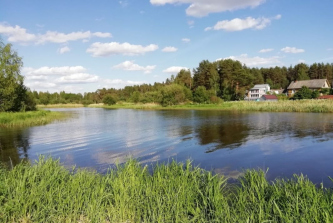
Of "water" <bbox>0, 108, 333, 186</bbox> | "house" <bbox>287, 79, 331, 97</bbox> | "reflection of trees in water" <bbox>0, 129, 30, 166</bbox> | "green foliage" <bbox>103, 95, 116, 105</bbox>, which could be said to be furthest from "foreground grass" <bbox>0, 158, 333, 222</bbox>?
"green foliage" <bbox>103, 95, 116, 105</bbox>

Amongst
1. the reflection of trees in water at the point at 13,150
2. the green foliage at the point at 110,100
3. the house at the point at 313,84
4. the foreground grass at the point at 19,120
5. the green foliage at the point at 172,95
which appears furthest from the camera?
the green foliage at the point at 110,100

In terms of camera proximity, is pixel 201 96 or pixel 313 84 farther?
pixel 313 84

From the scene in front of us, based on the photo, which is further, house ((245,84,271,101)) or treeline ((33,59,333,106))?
house ((245,84,271,101))

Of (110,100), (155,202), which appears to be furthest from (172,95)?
(155,202)

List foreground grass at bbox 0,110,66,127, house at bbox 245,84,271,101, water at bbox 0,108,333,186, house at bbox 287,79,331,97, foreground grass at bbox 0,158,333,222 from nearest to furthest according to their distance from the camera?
foreground grass at bbox 0,158,333,222
water at bbox 0,108,333,186
foreground grass at bbox 0,110,66,127
house at bbox 287,79,331,97
house at bbox 245,84,271,101

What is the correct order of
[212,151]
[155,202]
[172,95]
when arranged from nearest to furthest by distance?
[155,202] → [212,151] → [172,95]

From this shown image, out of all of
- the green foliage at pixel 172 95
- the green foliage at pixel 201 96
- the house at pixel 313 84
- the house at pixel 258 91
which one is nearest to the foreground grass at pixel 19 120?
the green foliage at pixel 172 95

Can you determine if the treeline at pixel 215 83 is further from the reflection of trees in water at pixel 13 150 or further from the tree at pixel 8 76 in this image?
the reflection of trees in water at pixel 13 150

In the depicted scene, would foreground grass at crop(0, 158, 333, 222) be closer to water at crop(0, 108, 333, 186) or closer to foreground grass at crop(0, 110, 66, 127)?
water at crop(0, 108, 333, 186)

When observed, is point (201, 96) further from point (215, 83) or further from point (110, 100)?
point (110, 100)

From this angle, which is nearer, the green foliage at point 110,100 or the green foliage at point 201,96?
the green foliage at point 201,96

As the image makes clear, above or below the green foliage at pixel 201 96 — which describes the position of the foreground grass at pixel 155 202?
below

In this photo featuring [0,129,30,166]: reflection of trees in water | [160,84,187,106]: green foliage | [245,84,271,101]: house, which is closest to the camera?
[0,129,30,166]: reflection of trees in water

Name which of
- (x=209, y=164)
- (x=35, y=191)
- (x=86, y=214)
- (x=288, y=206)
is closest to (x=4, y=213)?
(x=35, y=191)
